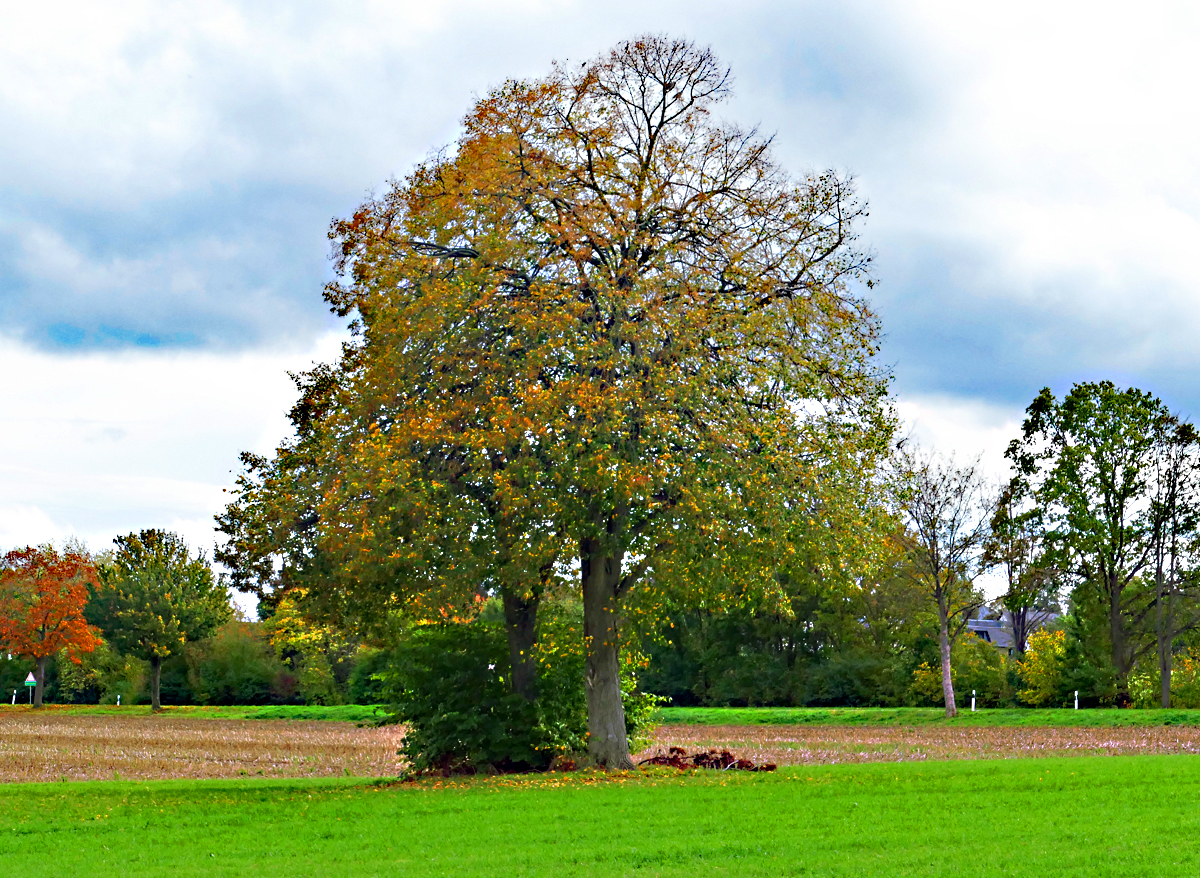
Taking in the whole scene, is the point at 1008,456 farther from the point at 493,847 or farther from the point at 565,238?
the point at 493,847

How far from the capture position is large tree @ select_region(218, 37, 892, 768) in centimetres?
1750

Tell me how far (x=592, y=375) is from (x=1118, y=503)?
3326cm

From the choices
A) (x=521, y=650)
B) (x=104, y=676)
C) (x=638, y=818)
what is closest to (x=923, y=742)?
(x=521, y=650)

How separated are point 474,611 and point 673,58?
35.7 ft

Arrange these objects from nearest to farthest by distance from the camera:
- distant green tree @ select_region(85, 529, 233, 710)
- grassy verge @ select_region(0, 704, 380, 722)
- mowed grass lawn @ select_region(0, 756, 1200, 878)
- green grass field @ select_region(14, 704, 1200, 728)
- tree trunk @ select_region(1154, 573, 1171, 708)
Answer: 1. mowed grass lawn @ select_region(0, 756, 1200, 878)
2. green grass field @ select_region(14, 704, 1200, 728)
3. tree trunk @ select_region(1154, 573, 1171, 708)
4. grassy verge @ select_region(0, 704, 380, 722)
5. distant green tree @ select_region(85, 529, 233, 710)

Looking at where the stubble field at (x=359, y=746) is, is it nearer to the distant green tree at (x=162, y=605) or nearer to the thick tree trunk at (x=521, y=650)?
the thick tree trunk at (x=521, y=650)

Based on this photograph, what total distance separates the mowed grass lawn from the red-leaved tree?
44.8 m

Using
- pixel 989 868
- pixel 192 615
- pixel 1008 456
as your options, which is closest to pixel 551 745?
pixel 989 868

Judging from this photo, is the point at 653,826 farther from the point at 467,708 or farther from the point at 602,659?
the point at 467,708

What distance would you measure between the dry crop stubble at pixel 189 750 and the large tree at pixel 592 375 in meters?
7.03

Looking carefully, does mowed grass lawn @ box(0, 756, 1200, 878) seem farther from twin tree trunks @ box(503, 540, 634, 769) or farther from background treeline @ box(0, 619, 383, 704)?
background treeline @ box(0, 619, 383, 704)

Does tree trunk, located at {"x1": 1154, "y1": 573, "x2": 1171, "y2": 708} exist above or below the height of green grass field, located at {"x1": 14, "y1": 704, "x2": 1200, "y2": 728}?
above

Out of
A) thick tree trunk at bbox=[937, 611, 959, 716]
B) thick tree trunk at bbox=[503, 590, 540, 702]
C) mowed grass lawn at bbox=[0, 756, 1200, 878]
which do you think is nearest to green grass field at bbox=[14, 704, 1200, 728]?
thick tree trunk at bbox=[937, 611, 959, 716]

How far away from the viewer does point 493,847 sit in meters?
12.2
